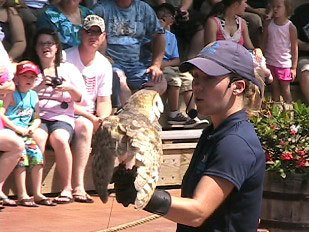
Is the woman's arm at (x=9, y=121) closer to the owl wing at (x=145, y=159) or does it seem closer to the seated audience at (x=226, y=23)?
the seated audience at (x=226, y=23)

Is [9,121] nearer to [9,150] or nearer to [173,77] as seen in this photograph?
[9,150]

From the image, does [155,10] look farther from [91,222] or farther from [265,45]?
[91,222]

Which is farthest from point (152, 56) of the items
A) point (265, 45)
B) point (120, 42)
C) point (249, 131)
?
point (249, 131)

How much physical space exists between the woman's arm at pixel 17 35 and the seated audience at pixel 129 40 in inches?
43.7

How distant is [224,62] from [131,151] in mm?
583

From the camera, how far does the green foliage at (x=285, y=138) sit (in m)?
7.16

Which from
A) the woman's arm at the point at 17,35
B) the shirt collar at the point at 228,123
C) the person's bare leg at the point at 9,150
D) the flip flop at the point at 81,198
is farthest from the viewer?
the woman's arm at the point at 17,35

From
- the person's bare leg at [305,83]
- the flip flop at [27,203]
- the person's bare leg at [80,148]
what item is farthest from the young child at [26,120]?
the person's bare leg at [305,83]

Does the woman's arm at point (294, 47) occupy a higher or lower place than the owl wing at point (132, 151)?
lower

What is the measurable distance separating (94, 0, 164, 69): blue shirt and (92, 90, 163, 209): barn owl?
6245 mm

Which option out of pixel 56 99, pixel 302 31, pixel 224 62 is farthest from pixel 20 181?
pixel 302 31

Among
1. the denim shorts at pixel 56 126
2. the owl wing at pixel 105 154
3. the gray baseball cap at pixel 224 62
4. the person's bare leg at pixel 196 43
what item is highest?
the gray baseball cap at pixel 224 62

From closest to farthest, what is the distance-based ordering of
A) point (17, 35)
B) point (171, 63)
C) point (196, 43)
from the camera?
1. point (17, 35)
2. point (171, 63)
3. point (196, 43)

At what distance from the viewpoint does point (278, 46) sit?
11656 mm
